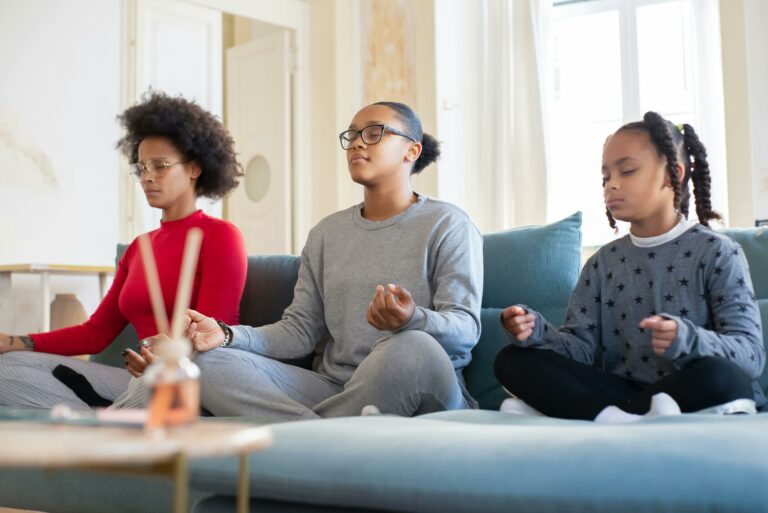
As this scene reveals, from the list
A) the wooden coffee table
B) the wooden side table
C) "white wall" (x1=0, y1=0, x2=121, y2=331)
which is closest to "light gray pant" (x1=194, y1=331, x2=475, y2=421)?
the wooden coffee table

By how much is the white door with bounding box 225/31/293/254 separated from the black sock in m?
3.33

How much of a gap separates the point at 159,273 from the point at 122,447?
176cm

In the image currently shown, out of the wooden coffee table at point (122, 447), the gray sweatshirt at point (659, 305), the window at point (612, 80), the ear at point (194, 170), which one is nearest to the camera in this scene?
the wooden coffee table at point (122, 447)

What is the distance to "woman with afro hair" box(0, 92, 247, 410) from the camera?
7.23ft

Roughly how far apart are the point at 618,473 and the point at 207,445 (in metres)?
0.50

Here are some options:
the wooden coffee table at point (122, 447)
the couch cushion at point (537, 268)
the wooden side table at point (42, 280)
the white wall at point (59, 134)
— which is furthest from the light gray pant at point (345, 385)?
the white wall at point (59, 134)

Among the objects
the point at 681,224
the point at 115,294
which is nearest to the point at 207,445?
the point at 681,224

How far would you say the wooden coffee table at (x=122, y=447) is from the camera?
66 cm

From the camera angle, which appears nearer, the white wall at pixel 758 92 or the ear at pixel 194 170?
the ear at pixel 194 170

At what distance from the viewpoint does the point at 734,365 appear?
1.60m

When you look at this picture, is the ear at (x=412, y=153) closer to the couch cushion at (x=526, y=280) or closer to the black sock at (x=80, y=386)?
the couch cushion at (x=526, y=280)

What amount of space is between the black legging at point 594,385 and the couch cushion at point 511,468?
29 centimetres

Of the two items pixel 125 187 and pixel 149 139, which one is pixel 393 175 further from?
pixel 125 187

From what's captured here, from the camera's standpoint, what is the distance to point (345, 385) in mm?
1888
